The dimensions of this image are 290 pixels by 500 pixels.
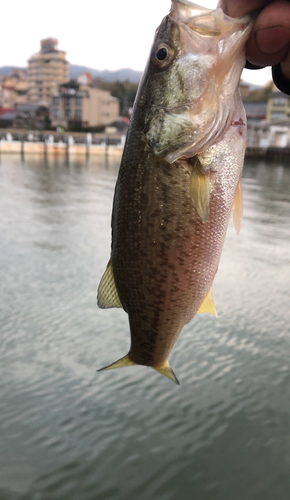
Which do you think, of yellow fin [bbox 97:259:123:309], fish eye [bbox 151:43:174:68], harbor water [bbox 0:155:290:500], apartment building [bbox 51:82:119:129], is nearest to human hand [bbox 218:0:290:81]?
fish eye [bbox 151:43:174:68]

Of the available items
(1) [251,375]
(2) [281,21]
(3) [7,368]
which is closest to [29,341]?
(3) [7,368]

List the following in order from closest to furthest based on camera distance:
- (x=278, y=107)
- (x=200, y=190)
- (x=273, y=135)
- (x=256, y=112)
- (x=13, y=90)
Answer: (x=200, y=190), (x=273, y=135), (x=278, y=107), (x=256, y=112), (x=13, y=90)

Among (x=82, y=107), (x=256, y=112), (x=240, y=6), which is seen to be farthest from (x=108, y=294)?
(x=82, y=107)

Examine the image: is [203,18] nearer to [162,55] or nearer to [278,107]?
[162,55]

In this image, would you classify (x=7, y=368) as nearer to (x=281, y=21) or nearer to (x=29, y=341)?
(x=29, y=341)

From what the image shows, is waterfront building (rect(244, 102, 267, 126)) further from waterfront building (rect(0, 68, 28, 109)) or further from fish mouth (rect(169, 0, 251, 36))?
waterfront building (rect(0, 68, 28, 109))

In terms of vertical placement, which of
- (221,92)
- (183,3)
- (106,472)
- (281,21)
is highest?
(183,3)

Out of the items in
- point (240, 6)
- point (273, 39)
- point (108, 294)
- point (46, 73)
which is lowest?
point (108, 294)

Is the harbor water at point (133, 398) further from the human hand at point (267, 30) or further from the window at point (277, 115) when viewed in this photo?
the window at point (277, 115)
